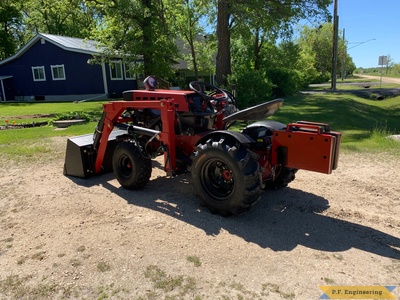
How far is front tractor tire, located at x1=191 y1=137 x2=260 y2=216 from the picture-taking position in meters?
3.86

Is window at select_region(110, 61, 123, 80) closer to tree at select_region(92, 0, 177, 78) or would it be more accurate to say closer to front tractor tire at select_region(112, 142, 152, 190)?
tree at select_region(92, 0, 177, 78)

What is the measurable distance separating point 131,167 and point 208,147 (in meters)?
1.63

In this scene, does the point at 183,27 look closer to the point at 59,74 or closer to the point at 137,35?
the point at 137,35

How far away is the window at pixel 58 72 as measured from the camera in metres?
26.0

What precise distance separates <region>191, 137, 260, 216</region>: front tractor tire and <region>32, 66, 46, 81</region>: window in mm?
26325

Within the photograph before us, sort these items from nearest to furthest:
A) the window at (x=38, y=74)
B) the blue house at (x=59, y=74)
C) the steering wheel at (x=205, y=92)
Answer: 1. the steering wheel at (x=205, y=92)
2. the blue house at (x=59, y=74)
3. the window at (x=38, y=74)

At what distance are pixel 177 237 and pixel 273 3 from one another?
15403 millimetres

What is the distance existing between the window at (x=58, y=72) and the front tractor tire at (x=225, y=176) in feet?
81.2

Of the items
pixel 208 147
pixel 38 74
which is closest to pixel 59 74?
pixel 38 74

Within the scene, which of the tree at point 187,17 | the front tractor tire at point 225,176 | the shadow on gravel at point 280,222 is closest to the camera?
the shadow on gravel at point 280,222

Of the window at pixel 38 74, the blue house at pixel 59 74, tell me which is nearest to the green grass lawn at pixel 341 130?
the blue house at pixel 59 74

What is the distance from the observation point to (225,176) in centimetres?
421

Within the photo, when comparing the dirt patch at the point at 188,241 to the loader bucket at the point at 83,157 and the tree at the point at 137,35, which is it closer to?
the loader bucket at the point at 83,157

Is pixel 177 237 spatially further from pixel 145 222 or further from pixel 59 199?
pixel 59 199
